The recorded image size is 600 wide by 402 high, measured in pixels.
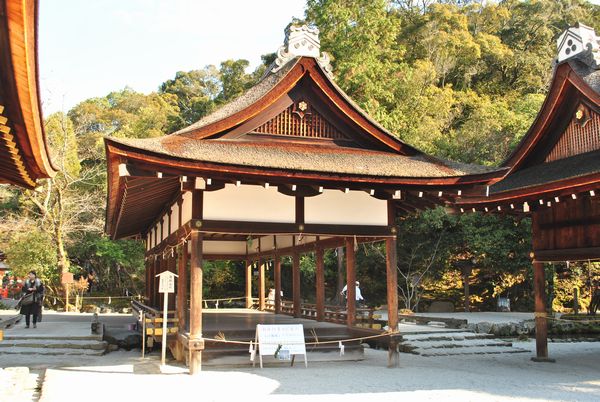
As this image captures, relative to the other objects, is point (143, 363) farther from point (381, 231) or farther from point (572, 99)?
point (572, 99)

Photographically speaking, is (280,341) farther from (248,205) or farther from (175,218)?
(175,218)

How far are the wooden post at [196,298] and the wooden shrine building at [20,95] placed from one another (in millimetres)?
3182

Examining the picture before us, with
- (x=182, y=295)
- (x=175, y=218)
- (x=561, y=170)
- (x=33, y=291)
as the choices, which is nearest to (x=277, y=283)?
(x=175, y=218)

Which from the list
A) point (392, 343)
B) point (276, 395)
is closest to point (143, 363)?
point (276, 395)

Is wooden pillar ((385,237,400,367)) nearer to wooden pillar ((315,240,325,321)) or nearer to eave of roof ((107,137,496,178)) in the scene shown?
eave of roof ((107,137,496,178))

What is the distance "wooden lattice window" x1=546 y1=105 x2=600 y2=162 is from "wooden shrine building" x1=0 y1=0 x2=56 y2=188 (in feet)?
37.5

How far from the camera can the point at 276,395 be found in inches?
360

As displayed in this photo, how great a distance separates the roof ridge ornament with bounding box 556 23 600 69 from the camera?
1304 centimetres

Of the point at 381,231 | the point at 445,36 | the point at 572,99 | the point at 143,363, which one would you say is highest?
the point at 445,36

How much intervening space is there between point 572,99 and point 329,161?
6.39 metres

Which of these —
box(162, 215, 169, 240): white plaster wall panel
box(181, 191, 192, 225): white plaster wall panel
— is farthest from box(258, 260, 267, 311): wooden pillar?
box(181, 191, 192, 225): white plaster wall panel

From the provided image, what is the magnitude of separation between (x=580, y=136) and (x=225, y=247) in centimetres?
1533

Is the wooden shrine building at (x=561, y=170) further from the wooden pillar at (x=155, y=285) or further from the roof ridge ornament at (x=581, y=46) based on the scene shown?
the wooden pillar at (x=155, y=285)

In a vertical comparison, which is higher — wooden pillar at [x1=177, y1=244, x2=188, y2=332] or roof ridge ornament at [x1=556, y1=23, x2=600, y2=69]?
roof ridge ornament at [x1=556, y1=23, x2=600, y2=69]
